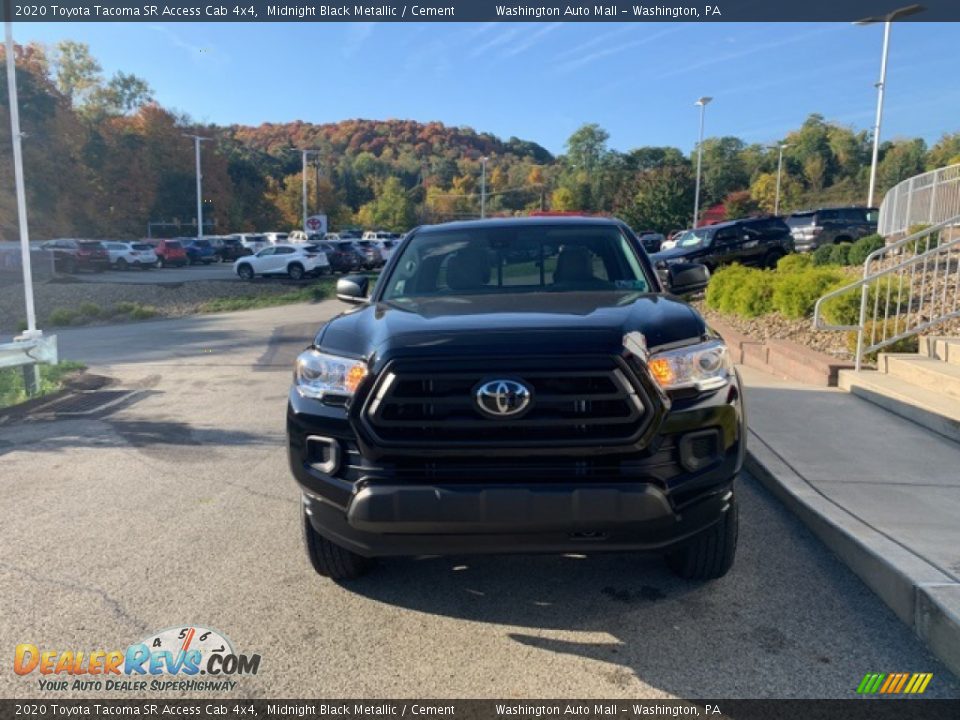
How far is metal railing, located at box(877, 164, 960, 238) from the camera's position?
1495 cm

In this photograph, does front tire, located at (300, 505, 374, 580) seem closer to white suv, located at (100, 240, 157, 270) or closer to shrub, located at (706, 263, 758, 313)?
shrub, located at (706, 263, 758, 313)

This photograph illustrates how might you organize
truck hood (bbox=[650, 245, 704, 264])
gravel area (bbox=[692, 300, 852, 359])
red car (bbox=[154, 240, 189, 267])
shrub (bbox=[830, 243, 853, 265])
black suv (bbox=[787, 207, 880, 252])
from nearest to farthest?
gravel area (bbox=[692, 300, 852, 359]) → shrub (bbox=[830, 243, 853, 265]) → truck hood (bbox=[650, 245, 704, 264]) → black suv (bbox=[787, 207, 880, 252]) → red car (bbox=[154, 240, 189, 267])

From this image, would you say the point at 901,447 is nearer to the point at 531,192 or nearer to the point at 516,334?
the point at 516,334

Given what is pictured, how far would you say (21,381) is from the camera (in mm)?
9484

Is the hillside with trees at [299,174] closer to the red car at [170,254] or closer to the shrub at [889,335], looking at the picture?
the red car at [170,254]

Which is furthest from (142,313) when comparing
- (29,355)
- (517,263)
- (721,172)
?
(721,172)

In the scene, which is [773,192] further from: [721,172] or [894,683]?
[894,683]

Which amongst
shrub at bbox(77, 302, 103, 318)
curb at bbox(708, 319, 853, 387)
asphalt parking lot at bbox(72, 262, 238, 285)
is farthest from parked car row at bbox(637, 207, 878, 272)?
asphalt parking lot at bbox(72, 262, 238, 285)

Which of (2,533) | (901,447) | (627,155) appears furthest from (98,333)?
(627,155)

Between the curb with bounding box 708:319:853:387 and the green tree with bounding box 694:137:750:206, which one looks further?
the green tree with bounding box 694:137:750:206

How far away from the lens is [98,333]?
698 inches

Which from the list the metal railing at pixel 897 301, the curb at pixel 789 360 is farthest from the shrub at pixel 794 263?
the metal railing at pixel 897 301

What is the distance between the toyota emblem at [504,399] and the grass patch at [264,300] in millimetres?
21342

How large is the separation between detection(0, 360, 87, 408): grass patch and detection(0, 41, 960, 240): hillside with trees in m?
40.9
